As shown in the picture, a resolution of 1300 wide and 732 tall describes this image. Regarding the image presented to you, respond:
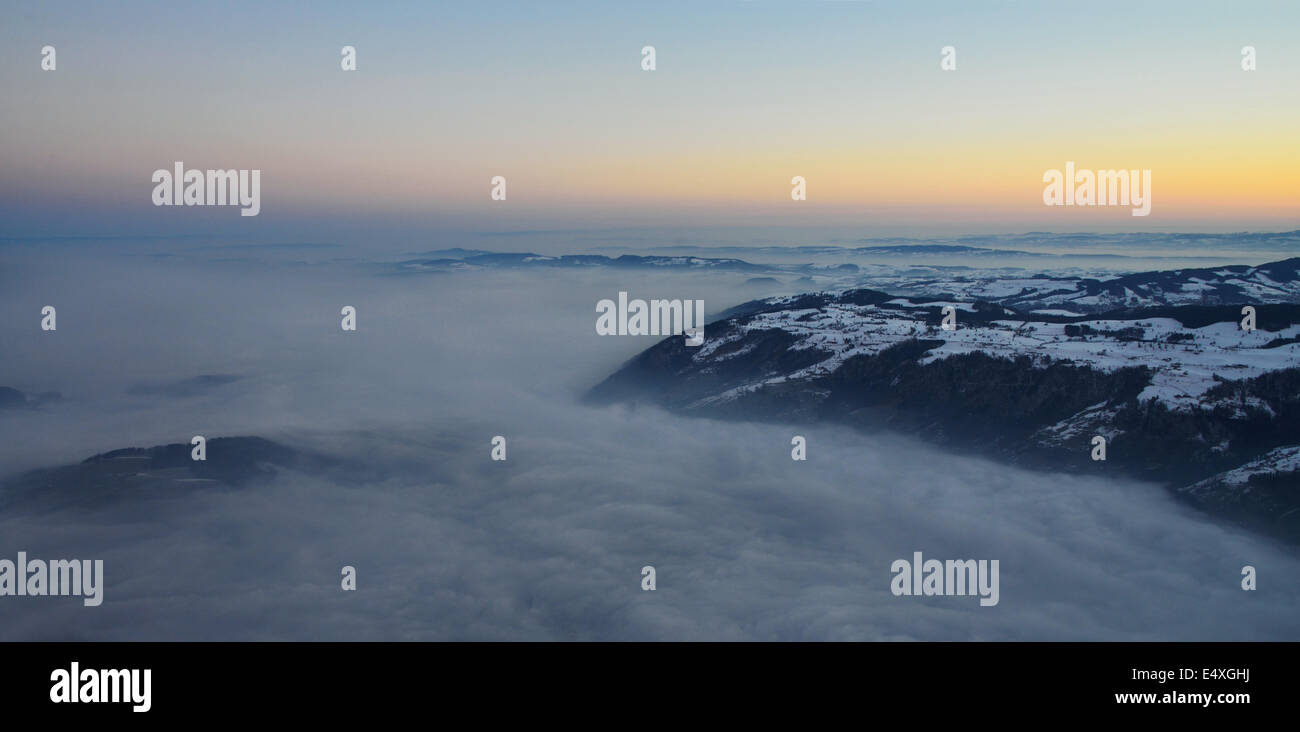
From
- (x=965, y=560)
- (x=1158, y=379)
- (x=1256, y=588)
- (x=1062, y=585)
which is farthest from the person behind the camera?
(x=1158, y=379)

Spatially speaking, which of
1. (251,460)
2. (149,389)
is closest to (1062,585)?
(251,460)

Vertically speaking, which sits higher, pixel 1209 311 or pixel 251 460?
pixel 1209 311

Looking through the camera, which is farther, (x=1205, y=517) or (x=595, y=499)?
(x=595, y=499)

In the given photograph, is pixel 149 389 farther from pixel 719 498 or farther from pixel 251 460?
pixel 719 498

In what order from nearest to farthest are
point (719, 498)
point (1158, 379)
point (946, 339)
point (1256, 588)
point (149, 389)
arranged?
point (1256, 588), point (1158, 379), point (719, 498), point (946, 339), point (149, 389)

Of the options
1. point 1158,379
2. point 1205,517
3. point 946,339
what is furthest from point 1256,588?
point 946,339

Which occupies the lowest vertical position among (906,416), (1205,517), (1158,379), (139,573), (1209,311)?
(139,573)
